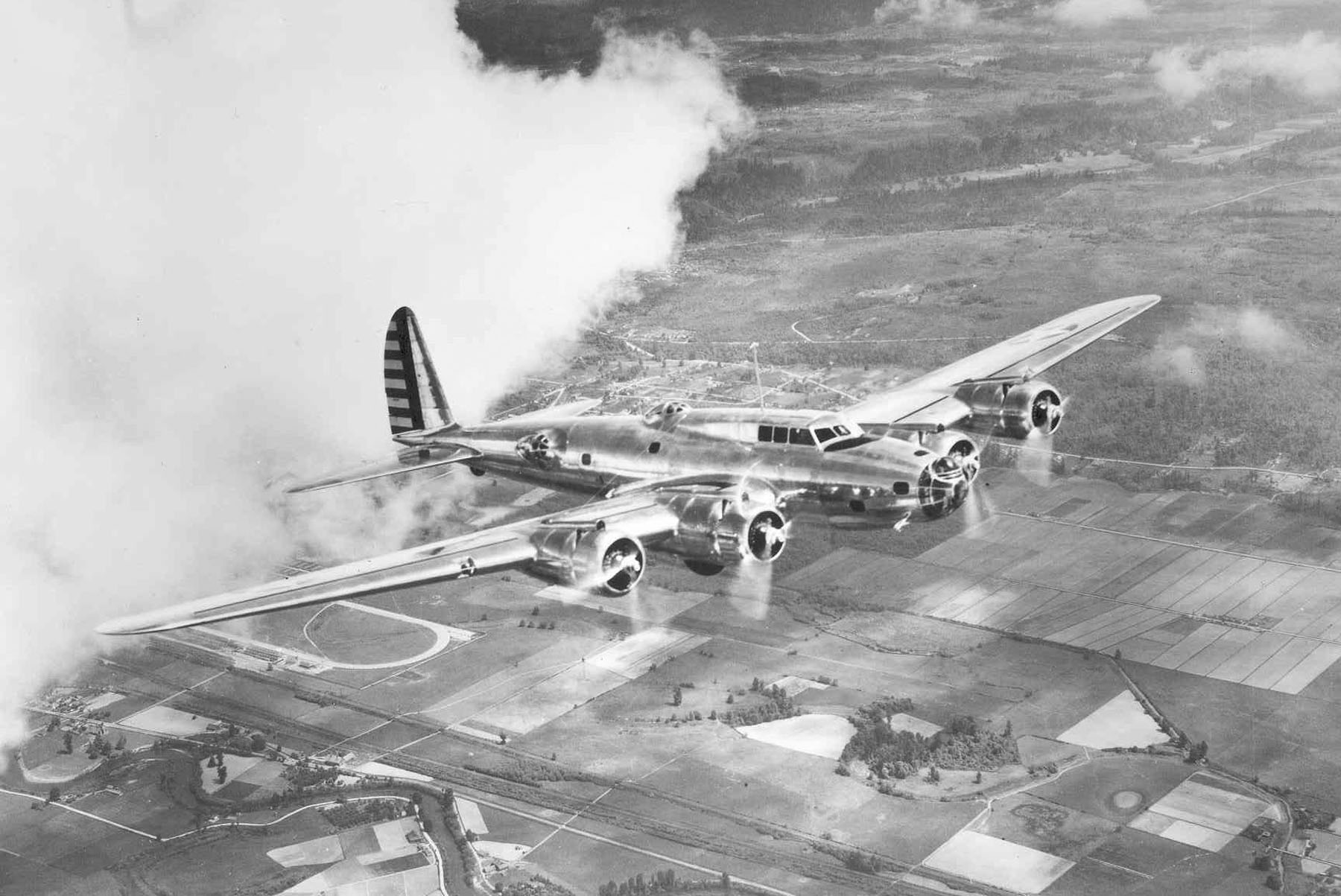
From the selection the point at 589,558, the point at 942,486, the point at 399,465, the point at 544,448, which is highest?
the point at 544,448

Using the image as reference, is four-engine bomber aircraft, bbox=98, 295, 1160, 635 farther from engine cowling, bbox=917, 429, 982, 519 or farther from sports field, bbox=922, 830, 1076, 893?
sports field, bbox=922, 830, 1076, 893

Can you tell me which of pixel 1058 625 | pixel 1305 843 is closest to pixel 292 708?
pixel 1058 625

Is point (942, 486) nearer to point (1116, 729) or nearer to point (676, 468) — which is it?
point (676, 468)

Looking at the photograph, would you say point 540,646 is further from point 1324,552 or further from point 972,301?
point 972,301

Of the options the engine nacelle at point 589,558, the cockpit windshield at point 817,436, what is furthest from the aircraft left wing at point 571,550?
the cockpit windshield at point 817,436

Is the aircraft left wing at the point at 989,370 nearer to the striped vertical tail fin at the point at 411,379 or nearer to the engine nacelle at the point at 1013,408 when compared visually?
the engine nacelle at the point at 1013,408

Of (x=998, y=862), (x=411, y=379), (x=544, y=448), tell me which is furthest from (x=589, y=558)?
(x=998, y=862)
